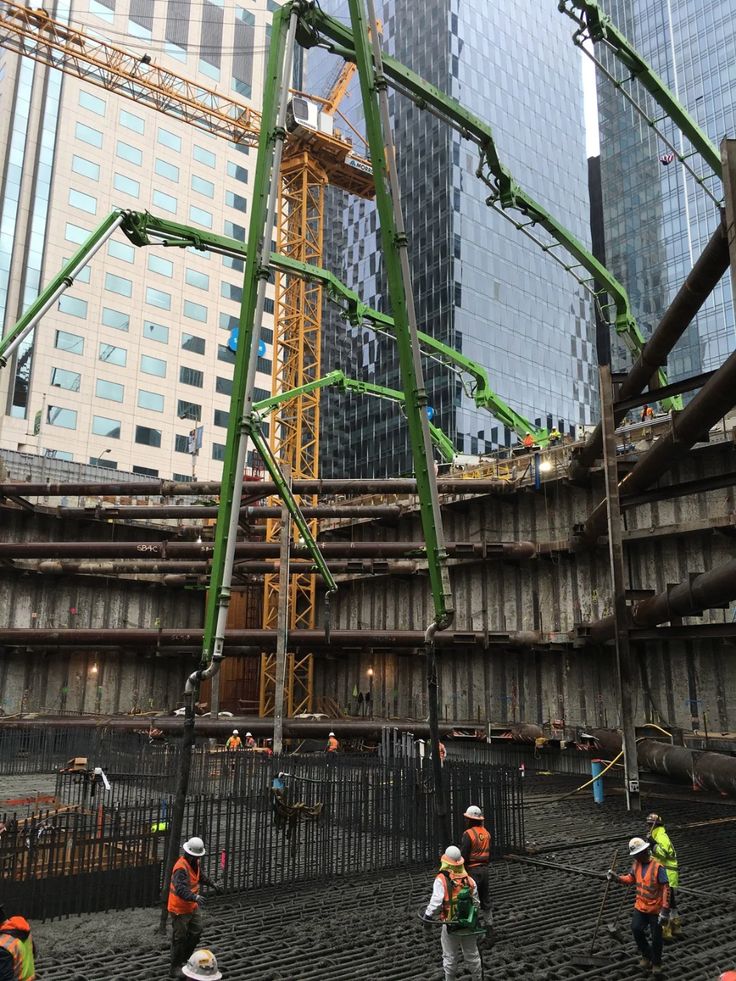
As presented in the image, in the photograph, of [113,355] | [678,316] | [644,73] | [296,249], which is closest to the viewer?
[678,316]

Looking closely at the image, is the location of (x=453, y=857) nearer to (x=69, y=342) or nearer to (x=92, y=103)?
(x=69, y=342)

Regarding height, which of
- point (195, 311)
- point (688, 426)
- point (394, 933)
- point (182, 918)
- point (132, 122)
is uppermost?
point (132, 122)

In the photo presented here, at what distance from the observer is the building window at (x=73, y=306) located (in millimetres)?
59375

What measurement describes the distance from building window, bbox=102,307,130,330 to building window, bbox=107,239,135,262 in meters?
4.78

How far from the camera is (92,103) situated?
64.3 m

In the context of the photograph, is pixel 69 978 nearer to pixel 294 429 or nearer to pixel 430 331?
pixel 294 429

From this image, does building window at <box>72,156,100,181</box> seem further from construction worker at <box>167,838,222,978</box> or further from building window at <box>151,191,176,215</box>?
construction worker at <box>167,838,222,978</box>

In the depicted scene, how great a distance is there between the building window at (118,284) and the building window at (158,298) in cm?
155

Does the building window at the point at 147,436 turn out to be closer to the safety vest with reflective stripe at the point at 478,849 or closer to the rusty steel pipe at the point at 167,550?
the rusty steel pipe at the point at 167,550

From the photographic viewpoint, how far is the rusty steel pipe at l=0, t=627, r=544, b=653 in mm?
31778

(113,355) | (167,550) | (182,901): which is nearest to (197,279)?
(113,355)

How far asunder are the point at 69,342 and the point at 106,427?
6.79 meters

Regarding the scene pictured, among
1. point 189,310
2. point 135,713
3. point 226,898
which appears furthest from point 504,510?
point 189,310

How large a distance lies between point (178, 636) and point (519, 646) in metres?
14.4
